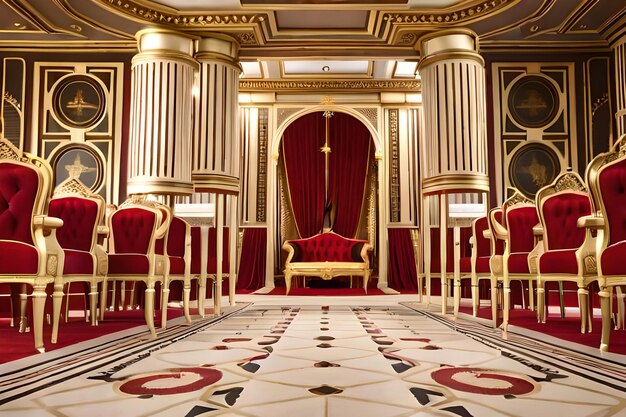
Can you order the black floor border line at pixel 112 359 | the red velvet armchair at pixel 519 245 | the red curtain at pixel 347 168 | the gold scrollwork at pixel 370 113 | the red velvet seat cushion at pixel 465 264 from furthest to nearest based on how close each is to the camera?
the red curtain at pixel 347 168, the gold scrollwork at pixel 370 113, the red velvet seat cushion at pixel 465 264, the red velvet armchair at pixel 519 245, the black floor border line at pixel 112 359

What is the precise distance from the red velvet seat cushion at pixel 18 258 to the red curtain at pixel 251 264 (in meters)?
6.51

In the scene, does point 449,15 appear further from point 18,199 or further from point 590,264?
point 18,199

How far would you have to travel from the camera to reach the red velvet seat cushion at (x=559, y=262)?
2.79m

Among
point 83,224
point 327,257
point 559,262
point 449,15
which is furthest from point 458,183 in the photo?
point 327,257

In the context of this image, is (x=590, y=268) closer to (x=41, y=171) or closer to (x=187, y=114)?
(x=41, y=171)

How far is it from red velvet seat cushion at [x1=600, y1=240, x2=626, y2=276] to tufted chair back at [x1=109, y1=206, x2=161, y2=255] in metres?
2.48

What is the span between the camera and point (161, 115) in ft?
17.9

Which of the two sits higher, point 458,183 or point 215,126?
point 215,126

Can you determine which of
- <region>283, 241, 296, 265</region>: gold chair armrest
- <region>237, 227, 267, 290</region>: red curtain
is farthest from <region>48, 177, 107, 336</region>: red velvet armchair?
<region>237, 227, 267, 290</region>: red curtain

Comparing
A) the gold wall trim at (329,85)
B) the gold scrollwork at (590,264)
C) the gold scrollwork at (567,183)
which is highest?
the gold wall trim at (329,85)

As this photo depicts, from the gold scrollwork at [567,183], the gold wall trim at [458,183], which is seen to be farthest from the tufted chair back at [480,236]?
the gold scrollwork at [567,183]

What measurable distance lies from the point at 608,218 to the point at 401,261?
254 inches

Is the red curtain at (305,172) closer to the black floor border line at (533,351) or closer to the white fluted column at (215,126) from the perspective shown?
the white fluted column at (215,126)

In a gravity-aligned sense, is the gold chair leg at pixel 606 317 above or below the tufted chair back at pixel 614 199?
below
